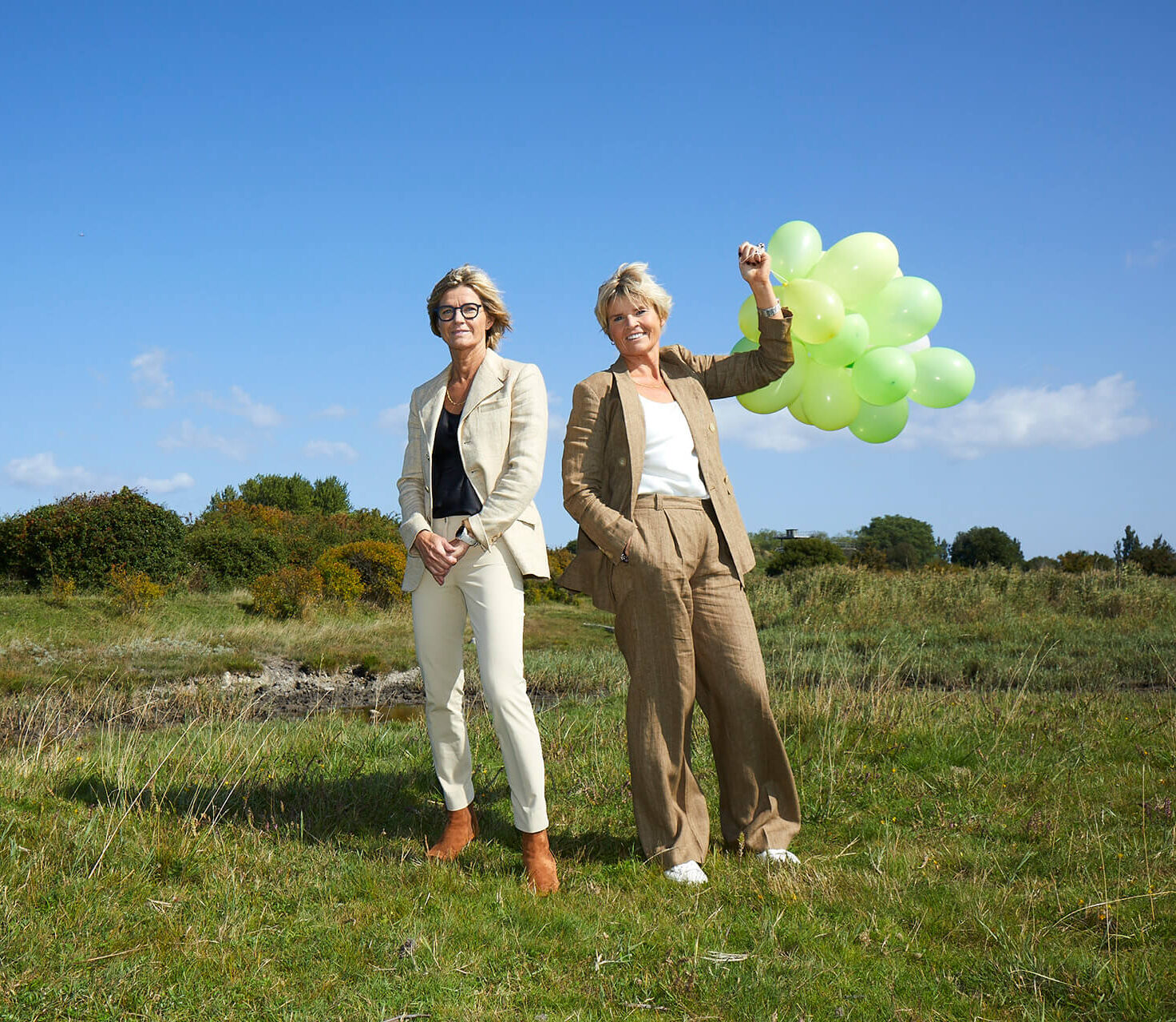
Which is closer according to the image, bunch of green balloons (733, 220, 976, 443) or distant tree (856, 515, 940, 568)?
bunch of green balloons (733, 220, 976, 443)

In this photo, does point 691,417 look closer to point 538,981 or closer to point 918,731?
point 538,981

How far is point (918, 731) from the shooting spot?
5840mm

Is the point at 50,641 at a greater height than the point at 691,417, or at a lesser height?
lesser

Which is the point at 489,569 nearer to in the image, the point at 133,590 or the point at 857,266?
the point at 857,266

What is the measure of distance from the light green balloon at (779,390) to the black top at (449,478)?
→ 1467mm

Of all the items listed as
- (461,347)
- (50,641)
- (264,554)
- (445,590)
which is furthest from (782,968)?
(264,554)

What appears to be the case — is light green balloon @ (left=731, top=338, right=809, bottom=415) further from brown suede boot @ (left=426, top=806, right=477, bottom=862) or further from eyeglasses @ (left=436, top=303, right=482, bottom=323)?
brown suede boot @ (left=426, top=806, right=477, bottom=862)

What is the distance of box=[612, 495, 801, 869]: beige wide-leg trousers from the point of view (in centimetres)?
376

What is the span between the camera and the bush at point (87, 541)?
834 inches

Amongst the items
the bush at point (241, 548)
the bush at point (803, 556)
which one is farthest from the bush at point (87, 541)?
the bush at point (803, 556)

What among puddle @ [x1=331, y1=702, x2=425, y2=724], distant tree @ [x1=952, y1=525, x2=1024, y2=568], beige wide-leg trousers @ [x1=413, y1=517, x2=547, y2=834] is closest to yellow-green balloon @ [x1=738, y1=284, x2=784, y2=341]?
beige wide-leg trousers @ [x1=413, y1=517, x2=547, y2=834]

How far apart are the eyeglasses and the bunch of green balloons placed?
1325mm

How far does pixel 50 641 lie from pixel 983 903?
15.7 meters

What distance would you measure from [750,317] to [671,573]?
1440 mm
